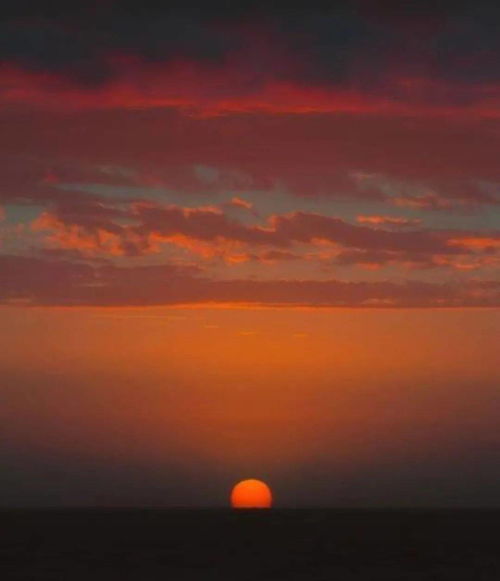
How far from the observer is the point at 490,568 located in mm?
9555

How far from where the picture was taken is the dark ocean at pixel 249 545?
30.8 ft

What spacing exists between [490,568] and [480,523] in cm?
190

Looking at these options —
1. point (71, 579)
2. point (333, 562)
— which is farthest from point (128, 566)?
point (333, 562)

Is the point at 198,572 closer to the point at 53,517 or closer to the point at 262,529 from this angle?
the point at 262,529

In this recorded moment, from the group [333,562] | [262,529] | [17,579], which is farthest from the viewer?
[262,529]

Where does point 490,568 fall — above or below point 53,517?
below

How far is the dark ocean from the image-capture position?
9.40 m

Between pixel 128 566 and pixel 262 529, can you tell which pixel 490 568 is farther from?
pixel 128 566

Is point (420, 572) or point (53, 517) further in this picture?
point (53, 517)

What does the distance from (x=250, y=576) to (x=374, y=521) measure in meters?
2.62

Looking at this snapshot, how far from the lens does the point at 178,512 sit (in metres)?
11.9

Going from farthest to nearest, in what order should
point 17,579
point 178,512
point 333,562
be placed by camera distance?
point 178,512, point 333,562, point 17,579

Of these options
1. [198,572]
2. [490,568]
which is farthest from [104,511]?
[490,568]

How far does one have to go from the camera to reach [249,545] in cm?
1038
